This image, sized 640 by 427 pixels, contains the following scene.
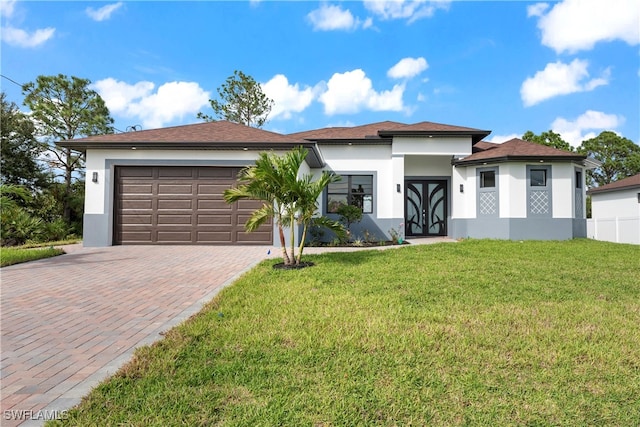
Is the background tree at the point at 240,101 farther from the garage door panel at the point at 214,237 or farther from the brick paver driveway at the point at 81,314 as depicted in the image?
the brick paver driveway at the point at 81,314

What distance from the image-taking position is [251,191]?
6723 mm

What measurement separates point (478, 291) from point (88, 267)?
26.5 feet

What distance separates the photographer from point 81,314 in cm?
398

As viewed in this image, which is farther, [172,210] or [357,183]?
[357,183]

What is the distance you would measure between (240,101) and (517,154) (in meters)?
21.5

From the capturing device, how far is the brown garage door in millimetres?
10961

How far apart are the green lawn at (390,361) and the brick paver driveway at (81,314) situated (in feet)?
1.02

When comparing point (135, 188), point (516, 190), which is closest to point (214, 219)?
point (135, 188)

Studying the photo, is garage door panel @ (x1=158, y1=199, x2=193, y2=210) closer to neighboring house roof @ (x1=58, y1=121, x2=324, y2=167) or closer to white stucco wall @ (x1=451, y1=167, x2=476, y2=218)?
neighboring house roof @ (x1=58, y1=121, x2=324, y2=167)

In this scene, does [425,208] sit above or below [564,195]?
below

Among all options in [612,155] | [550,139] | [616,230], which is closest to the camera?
[616,230]

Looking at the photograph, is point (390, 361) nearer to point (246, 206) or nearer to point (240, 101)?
point (246, 206)

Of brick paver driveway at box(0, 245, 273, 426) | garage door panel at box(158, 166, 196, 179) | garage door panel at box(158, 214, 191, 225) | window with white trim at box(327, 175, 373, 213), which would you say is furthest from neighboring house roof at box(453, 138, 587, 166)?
garage door panel at box(158, 214, 191, 225)

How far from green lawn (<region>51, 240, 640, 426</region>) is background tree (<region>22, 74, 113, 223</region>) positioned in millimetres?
20256
